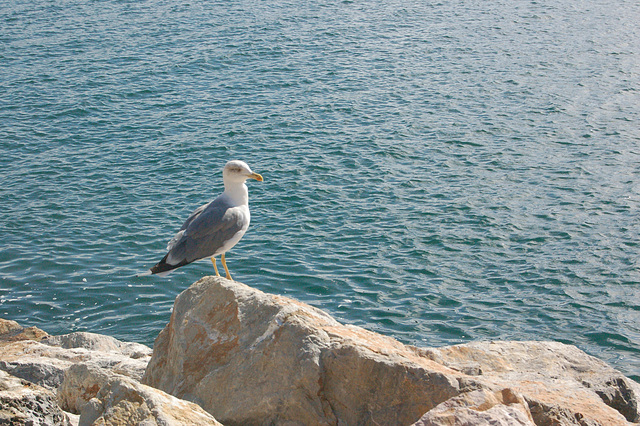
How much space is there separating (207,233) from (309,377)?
11.9ft

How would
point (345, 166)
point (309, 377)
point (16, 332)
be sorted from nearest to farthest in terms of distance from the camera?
point (309, 377) < point (16, 332) < point (345, 166)

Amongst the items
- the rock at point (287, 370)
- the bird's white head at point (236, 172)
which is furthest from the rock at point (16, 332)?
the rock at point (287, 370)

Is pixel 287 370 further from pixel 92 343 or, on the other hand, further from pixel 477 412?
pixel 92 343

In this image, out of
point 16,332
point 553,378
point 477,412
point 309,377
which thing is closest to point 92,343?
point 16,332

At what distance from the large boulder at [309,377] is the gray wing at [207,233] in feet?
5.54

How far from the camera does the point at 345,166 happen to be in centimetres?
2062

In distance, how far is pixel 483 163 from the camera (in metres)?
20.9

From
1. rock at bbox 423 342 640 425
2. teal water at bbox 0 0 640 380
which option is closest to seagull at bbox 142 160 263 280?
rock at bbox 423 342 640 425

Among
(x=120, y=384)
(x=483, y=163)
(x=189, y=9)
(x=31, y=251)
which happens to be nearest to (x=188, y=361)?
(x=120, y=384)

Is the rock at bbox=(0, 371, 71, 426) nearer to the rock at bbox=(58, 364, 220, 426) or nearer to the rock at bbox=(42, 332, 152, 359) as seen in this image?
the rock at bbox=(58, 364, 220, 426)

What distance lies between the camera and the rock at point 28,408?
199 inches

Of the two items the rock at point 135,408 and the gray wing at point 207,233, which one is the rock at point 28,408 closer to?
the rock at point 135,408

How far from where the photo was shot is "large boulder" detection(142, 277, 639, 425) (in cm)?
663

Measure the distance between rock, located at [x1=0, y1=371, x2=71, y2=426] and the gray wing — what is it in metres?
4.49
